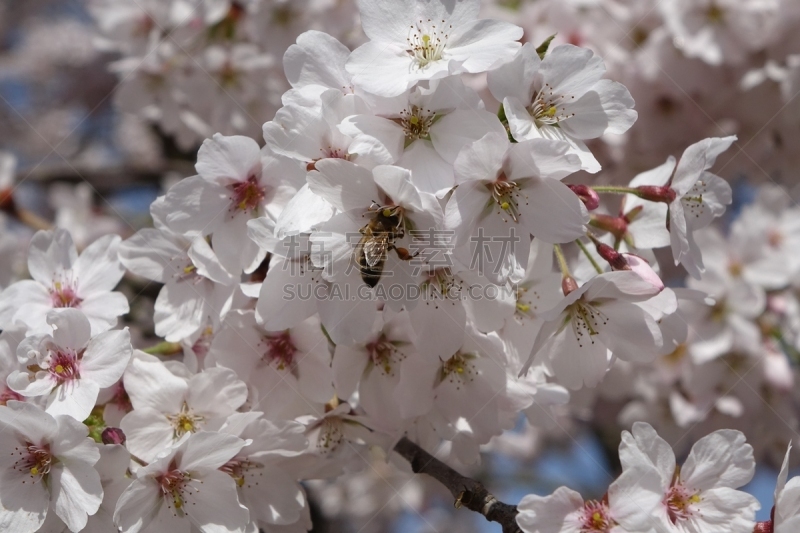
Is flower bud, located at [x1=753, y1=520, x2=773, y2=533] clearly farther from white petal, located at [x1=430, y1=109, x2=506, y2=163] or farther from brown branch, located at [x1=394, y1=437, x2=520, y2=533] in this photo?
white petal, located at [x1=430, y1=109, x2=506, y2=163]

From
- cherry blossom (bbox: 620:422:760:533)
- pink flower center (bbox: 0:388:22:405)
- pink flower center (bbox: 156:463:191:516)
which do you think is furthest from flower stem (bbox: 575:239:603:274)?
pink flower center (bbox: 0:388:22:405)

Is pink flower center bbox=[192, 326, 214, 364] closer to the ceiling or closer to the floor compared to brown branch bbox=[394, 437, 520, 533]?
closer to the ceiling

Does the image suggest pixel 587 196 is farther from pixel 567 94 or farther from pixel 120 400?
pixel 120 400

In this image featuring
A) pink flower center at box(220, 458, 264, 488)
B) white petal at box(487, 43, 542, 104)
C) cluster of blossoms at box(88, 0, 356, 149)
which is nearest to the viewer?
white petal at box(487, 43, 542, 104)

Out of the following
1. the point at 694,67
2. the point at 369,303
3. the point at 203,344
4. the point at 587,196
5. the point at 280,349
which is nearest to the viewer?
the point at 369,303

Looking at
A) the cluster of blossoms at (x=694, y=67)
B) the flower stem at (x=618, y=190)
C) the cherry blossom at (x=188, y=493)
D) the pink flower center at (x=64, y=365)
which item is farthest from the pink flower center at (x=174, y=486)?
the cluster of blossoms at (x=694, y=67)

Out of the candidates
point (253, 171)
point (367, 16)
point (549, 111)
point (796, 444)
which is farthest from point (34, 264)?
point (796, 444)

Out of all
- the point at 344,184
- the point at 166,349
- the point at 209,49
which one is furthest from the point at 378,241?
the point at 209,49
